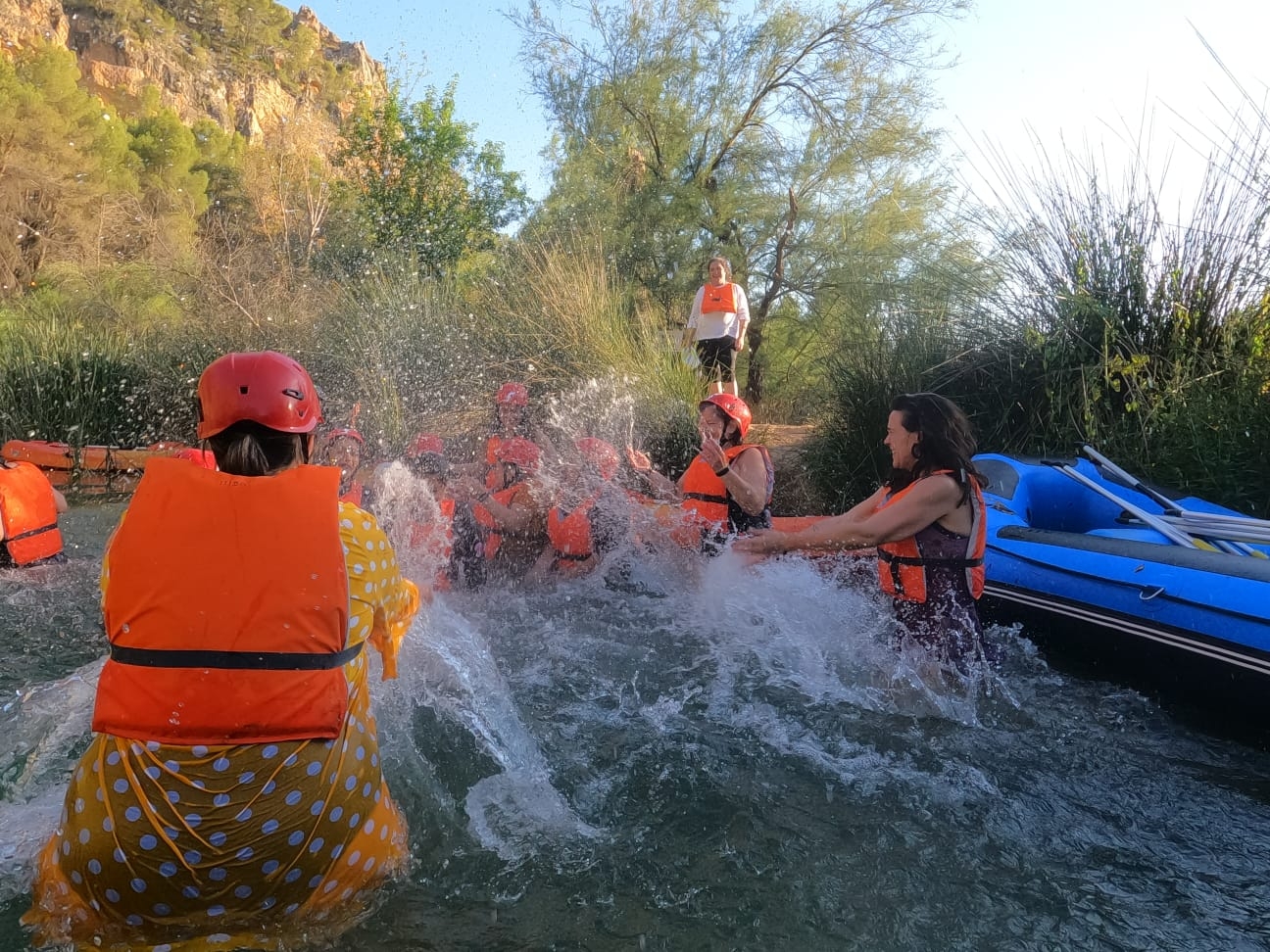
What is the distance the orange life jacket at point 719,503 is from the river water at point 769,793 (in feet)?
1.03

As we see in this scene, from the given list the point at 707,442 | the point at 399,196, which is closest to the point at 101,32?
the point at 399,196

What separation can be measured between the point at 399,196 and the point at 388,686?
18.9 m

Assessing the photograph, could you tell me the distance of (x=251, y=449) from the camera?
1.98 m

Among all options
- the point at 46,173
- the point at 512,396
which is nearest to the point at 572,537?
the point at 512,396

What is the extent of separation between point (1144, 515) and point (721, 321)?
638 centimetres

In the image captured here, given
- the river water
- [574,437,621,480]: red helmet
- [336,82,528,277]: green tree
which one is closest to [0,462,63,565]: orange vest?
the river water

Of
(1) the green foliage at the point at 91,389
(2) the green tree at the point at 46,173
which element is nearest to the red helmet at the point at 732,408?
(1) the green foliage at the point at 91,389

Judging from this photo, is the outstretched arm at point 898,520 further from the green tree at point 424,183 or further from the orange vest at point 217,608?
the green tree at point 424,183

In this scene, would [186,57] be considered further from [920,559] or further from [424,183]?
[920,559]

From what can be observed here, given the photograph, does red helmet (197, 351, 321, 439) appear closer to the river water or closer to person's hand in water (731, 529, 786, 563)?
the river water

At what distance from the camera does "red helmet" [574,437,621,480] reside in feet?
20.5

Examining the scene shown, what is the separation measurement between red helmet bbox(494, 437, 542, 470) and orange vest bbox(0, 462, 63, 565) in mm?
2893

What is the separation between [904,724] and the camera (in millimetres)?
3969

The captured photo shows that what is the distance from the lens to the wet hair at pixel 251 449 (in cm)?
197
